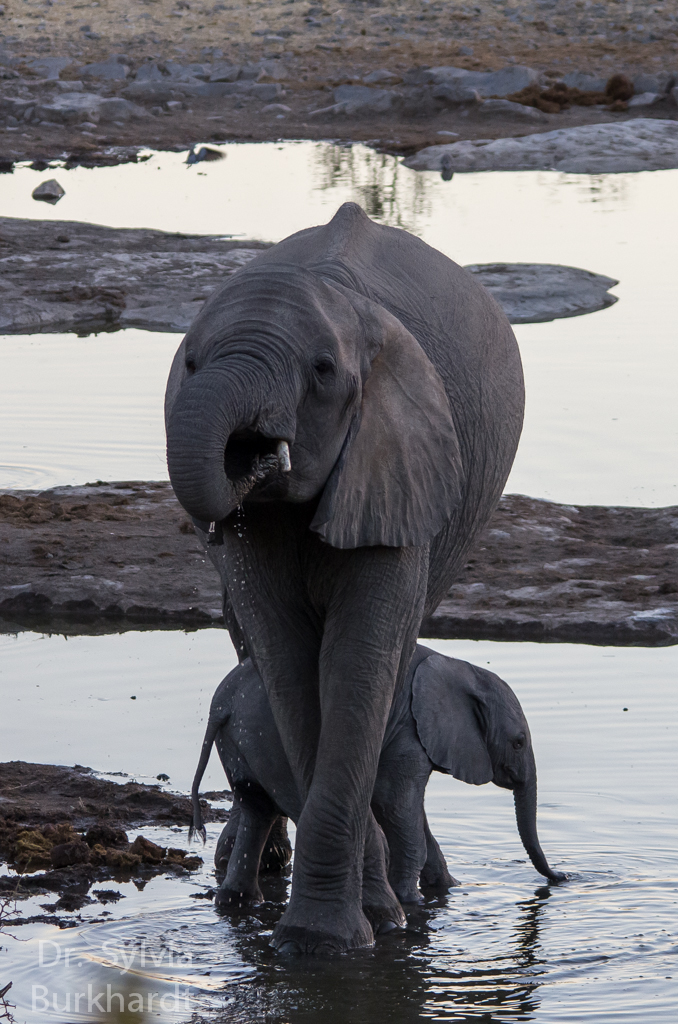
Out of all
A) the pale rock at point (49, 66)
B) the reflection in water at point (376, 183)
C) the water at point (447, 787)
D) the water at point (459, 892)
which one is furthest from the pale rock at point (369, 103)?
the water at point (459, 892)

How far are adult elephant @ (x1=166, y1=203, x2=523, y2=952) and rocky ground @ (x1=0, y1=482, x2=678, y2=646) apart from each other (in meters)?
2.55

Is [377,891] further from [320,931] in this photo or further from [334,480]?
[334,480]

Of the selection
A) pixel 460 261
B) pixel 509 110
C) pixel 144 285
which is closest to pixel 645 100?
pixel 509 110

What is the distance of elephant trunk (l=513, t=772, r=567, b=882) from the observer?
5391 millimetres

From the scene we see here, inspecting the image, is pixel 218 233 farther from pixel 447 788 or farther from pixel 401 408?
pixel 401 408

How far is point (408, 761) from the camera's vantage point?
16.7ft

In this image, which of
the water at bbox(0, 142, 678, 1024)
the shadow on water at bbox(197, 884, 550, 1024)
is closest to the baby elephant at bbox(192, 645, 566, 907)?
the water at bbox(0, 142, 678, 1024)

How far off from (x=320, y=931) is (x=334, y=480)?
1332 millimetres

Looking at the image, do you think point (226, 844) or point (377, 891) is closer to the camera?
point (377, 891)

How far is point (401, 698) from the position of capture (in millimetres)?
5117

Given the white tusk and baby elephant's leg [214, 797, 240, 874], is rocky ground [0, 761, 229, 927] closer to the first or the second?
baby elephant's leg [214, 797, 240, 874]

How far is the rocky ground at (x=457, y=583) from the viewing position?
781 cm

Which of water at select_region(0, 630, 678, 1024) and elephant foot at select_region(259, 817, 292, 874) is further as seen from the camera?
elephant foot at select_region(259, 817, 292, 874)

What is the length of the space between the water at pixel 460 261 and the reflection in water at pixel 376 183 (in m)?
0.04
